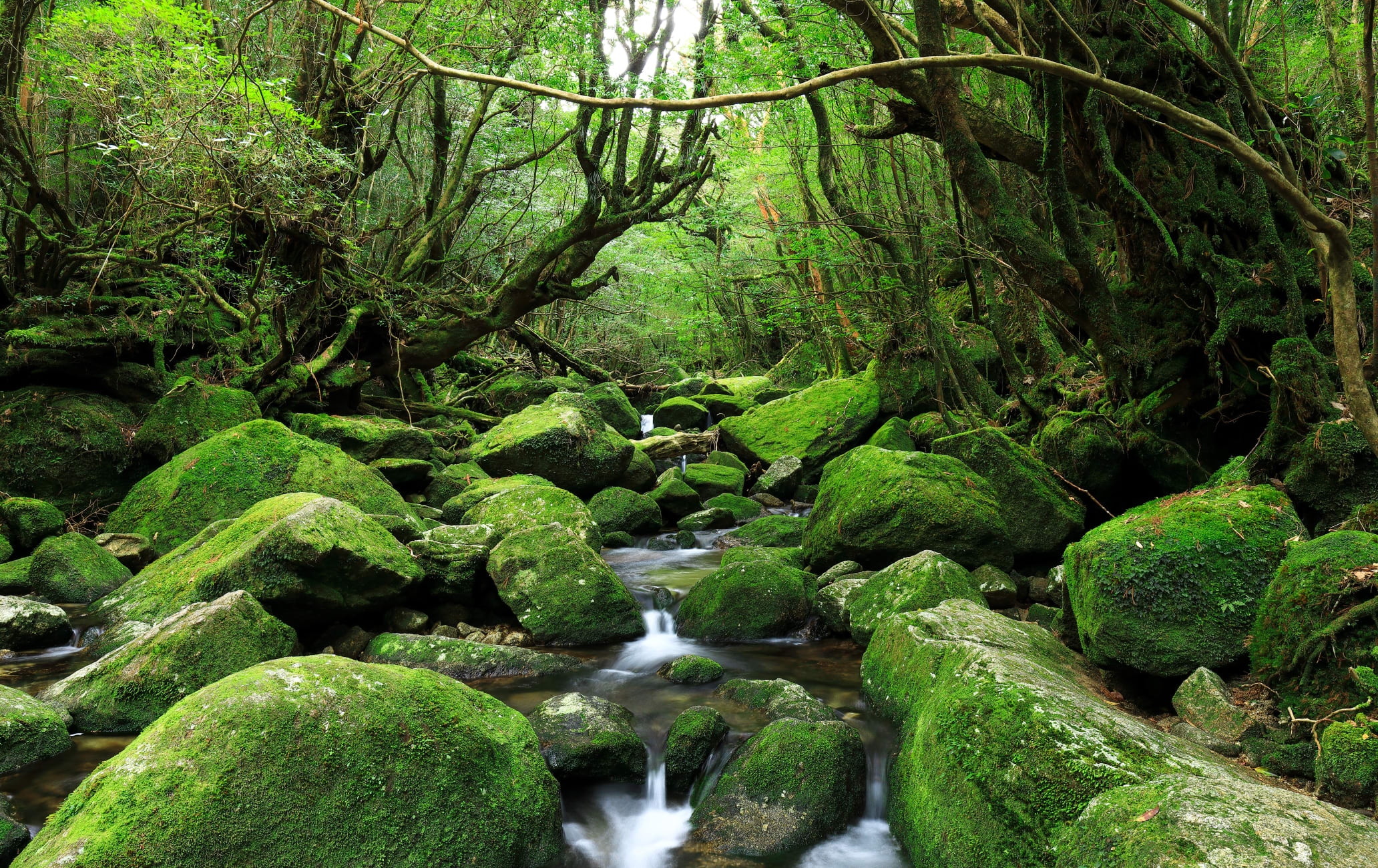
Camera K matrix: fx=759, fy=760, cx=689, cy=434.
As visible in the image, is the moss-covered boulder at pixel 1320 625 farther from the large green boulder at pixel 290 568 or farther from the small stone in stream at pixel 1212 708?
the large green boulder at pixel 290 568

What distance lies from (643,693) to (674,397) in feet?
43.3

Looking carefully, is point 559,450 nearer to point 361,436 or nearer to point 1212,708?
point 361,436

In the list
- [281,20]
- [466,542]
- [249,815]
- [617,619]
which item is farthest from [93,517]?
[281,20]

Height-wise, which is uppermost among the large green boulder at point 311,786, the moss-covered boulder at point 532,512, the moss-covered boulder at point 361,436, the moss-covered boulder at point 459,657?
the large green boulder at point 311,786

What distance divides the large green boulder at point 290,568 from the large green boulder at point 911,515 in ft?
12.8

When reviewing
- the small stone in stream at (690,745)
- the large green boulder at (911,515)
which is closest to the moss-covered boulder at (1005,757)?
the small stone in stream at (690,745)

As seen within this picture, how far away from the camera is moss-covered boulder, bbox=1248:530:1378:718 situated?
3223 mm

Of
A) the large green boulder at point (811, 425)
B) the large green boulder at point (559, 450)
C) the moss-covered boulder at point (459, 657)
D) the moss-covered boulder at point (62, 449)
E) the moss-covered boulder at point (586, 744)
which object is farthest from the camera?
the large green boulder at point (811, 425)

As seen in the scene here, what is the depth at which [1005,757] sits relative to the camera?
3043mm

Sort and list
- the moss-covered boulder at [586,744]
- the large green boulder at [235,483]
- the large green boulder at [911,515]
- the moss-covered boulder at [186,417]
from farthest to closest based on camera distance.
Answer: the moss-covered boulder at [186,417] < the large green boulder at [235,483] < the large green boulder at [911,515] < the moss-covered boulder at [586,744]

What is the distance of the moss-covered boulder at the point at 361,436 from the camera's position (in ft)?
34.2

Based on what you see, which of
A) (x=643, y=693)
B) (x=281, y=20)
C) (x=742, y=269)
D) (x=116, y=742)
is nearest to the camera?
(x=116, y=742)

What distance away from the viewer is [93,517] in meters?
8.66

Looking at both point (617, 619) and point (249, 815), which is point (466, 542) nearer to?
point (617, 619)
